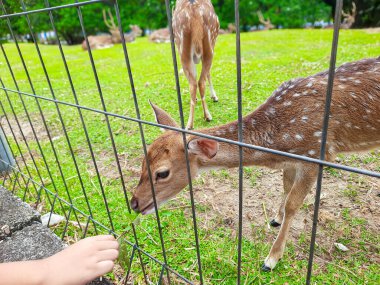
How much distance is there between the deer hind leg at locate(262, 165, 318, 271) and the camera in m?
2.11

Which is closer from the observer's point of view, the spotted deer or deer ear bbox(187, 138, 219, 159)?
deer ear bbox(187, 138, 219, 159)

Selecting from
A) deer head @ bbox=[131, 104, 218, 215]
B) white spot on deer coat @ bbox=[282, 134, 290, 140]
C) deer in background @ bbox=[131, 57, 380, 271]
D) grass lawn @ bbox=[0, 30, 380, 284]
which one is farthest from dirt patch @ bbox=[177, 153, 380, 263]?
white spot on deer coat @ bbox=[282, 134, 290, 140]

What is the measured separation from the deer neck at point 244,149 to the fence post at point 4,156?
2.24 metres

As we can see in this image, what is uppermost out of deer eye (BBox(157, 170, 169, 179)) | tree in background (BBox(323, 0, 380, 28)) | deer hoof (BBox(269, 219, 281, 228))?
deer eye (BBox(157, 170, 169, 179))

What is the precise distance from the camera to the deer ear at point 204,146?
68.5 inches

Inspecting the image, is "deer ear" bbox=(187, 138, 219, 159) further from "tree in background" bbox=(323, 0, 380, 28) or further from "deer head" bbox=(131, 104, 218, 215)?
"tree in background" bbox=(323, 0, 380, 28)

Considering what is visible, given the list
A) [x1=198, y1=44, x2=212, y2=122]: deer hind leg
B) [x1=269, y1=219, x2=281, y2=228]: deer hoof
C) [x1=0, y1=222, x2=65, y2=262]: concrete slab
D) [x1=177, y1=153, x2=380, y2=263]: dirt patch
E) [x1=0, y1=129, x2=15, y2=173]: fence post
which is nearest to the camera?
[x1=0, y1=222, x2=65, y2=262]: concrete slab

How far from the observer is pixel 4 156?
3.39 m

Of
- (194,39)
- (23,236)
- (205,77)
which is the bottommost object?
(23,236)

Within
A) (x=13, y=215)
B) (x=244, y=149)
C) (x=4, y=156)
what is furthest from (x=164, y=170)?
(x=4, y=156)

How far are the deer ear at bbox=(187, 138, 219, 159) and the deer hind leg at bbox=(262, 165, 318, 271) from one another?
71 cm

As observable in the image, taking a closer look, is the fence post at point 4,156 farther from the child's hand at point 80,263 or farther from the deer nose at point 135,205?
the child's hand at point 80,263

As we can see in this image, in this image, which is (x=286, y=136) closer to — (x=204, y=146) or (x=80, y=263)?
(x=204, y=146)

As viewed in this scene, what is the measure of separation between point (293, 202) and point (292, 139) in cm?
43
